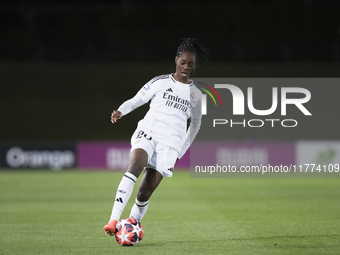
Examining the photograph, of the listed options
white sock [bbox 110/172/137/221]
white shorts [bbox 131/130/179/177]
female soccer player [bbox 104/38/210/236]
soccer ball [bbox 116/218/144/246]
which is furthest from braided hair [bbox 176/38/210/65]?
soccer ball [bbox 116/218/144/246]

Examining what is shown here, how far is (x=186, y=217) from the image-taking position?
8969mm

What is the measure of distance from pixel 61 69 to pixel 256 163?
11914mm

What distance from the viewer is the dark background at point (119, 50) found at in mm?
25375

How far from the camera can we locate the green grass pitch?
19.8ft

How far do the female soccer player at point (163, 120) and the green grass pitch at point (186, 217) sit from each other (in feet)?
2.75

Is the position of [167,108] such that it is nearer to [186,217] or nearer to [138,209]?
[138,209]

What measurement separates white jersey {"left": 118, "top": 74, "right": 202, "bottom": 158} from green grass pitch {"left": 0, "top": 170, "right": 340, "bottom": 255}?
1264mm

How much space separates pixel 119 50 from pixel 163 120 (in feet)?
66.4

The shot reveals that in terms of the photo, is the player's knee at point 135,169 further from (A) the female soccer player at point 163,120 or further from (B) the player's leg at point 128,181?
(A) the female soccer player at point 163,120

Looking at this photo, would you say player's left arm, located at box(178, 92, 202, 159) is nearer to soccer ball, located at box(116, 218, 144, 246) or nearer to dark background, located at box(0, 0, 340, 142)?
soccer ball, located at box(116, 218, 144, 246)

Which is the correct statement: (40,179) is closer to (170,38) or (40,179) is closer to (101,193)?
(101,193)

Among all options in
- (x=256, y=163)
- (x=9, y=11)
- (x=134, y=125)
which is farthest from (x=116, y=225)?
(x=9, y=11)

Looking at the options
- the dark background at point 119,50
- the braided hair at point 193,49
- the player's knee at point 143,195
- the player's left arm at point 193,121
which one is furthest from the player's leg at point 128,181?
the dark background at point 119,50

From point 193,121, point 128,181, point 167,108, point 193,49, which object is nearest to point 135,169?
point 128,181
